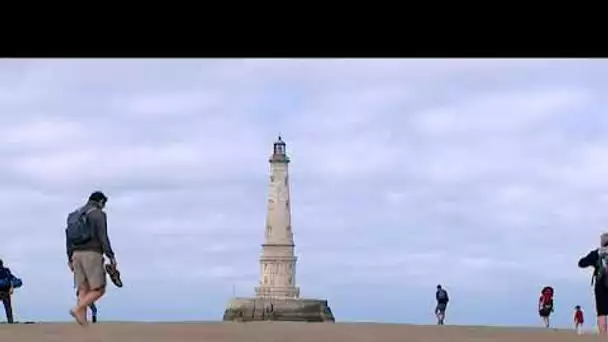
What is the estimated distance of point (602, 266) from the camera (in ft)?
49.4

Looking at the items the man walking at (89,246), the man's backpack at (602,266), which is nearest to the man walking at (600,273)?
the man's backpack at (602,266)

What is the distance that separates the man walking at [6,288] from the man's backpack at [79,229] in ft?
20.8

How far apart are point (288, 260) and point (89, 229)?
4226 centimetres

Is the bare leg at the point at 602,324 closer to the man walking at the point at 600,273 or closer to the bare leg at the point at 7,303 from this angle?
the man walking at the point at 600,273

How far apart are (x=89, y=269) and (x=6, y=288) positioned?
6518 mm

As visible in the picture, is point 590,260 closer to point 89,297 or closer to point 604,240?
point 604,240

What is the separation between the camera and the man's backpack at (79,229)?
43.4 ft

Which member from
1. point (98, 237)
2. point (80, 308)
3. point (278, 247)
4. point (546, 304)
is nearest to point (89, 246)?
point (98, 237)

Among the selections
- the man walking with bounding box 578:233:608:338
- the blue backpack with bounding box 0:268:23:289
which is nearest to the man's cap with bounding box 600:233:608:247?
the man walking with bounding box 578:233:608:338

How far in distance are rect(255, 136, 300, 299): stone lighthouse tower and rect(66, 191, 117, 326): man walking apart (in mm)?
39497

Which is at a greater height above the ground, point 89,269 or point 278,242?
point 278,242

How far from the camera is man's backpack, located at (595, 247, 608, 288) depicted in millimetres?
15016
